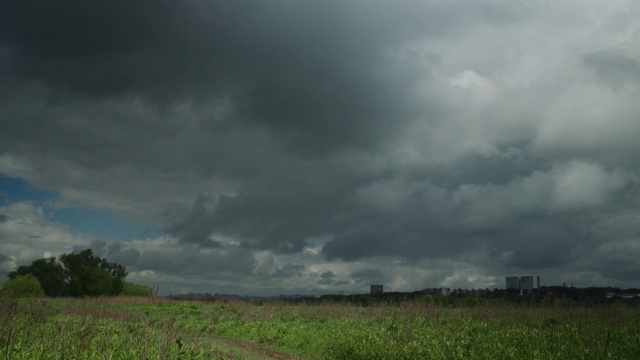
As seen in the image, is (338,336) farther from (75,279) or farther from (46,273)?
(46,273)

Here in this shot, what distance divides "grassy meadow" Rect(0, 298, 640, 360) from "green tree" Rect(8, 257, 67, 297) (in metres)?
61.0

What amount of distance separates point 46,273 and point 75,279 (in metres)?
16.3

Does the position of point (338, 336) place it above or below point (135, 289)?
above

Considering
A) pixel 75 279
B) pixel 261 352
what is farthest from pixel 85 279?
pixel 261 352

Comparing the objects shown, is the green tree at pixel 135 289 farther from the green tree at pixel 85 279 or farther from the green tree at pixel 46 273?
the green tree at pixel 46 273

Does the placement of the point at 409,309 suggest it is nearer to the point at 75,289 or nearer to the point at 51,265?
the point at 75,289

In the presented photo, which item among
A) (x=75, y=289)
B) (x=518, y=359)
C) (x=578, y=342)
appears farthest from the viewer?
(x=75, y=289)

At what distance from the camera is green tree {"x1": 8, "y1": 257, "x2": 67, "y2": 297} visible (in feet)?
272

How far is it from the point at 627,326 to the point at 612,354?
24.9 feet

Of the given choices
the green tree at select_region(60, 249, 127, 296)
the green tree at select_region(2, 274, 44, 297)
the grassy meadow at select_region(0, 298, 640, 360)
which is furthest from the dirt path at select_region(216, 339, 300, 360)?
the green tree at select_region(60, 249, 127, 296)

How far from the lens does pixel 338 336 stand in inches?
817

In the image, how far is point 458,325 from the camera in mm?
23750

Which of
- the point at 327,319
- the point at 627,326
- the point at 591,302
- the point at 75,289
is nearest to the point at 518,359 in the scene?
the point at 627,326

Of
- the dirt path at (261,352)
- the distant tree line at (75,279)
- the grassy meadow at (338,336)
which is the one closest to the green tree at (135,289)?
the distant tree line at (75,279)
